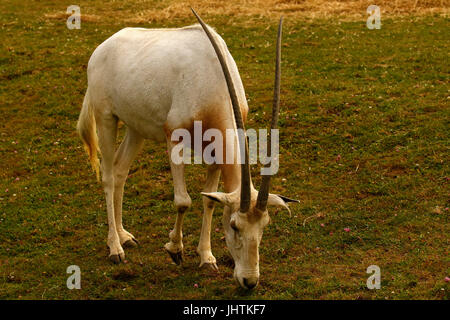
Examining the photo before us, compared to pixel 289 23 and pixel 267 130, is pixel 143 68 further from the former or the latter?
pixel 289 23

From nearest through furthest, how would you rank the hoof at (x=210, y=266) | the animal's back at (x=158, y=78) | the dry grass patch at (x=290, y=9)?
1. the animal's back at (x=158, y=78)
2. the hoof at (x=210, y=266)
3. the dry grass patch at (x=290, y=9)

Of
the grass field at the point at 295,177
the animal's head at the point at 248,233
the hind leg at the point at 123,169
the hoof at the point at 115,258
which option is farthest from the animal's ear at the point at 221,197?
the hind leg at the point at 123,169

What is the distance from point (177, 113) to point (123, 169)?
170cm

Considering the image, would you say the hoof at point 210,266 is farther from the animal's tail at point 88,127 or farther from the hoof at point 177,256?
the animal's tail at point 88,127

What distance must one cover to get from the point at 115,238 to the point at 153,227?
0.87 meters

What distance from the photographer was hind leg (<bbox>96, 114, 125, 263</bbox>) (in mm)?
7711

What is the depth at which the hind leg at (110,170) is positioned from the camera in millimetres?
7711

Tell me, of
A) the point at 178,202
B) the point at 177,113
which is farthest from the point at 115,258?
the point at 177,113

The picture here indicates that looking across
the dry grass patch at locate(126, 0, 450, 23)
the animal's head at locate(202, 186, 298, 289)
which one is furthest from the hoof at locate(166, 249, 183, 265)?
the dry grass patch at locate(126, 0, 450, 23)

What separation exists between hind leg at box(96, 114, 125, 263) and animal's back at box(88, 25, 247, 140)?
0.58 feet

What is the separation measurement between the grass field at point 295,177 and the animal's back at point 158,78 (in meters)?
1.77

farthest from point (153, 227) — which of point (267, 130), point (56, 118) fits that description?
point (56, 118)

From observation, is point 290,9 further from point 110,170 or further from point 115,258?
point 115,258

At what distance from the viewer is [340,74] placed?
523 inches
